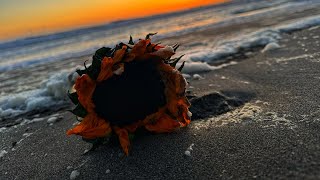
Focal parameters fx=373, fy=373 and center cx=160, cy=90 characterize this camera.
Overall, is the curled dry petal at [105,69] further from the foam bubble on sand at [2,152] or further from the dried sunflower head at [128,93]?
the foam bubble on sand at [2,152]

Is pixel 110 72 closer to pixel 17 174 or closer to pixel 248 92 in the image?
pixel 17 174

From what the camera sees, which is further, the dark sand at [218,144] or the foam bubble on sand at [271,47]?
the foam bubble on sand at [271,47]

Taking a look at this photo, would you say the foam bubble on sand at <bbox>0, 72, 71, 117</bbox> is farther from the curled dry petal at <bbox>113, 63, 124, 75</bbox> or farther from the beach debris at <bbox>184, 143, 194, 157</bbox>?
the beach debris at <bbox>184, 143, 194, 157</bbox>

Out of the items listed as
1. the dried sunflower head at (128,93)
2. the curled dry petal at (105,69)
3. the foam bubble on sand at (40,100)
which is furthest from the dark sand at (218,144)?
the foam bubble on sand at (40,100)

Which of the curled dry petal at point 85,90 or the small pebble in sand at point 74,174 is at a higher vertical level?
the curled dry petal at point 85,90

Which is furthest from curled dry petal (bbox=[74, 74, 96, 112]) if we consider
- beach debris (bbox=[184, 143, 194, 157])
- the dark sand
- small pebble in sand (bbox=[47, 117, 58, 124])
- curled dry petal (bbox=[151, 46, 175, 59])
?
small pebble in sand (bbox=[47, 117, 58, 124])

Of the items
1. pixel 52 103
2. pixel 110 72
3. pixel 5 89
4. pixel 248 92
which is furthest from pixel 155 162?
pixel 5 89

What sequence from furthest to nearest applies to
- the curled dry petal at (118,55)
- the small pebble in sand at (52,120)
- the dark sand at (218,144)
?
the small pebble in sand at (52,120) < the curled dry petal at (118,55) < the dark sand at (218,144)
